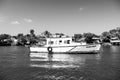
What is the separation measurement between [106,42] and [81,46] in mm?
115457

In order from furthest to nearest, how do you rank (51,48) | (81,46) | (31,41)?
1. (31,41)
2. (51,48)
3. (81,46)

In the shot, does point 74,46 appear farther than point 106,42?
No

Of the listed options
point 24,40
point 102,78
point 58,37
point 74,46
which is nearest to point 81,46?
point 74,46

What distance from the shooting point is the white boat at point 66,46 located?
4616cm

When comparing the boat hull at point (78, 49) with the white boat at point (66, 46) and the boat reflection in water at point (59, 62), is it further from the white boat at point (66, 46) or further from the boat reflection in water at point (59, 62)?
the boat reflection in water at point (59, 62)

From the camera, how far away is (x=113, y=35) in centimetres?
15725

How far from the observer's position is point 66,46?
47.6 metres

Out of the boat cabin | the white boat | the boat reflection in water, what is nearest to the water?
the boat reflection in water

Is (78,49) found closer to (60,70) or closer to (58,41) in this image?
(58,41)

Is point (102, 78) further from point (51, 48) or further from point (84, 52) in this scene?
point (51, 48)

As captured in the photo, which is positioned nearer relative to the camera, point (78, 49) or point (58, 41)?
point (78, 49)

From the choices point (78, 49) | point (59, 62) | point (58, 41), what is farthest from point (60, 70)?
point (58, 41)

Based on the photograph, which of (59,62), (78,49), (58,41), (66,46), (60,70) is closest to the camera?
(60,70)

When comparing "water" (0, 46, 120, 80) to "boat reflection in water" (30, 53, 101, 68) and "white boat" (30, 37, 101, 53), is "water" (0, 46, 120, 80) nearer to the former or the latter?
"boat reflection in water" (30, 53, 101, 68)
